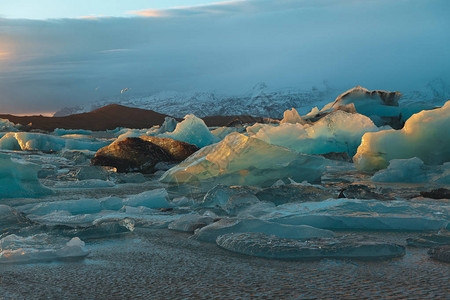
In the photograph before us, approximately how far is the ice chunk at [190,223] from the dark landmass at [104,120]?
39.4 m

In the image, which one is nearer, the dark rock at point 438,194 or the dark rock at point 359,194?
the dark rock at point 359,194

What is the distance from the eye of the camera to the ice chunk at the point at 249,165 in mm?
5992

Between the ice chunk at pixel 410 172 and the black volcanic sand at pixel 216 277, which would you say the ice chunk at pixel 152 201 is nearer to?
the black volcanic sand at pixel 216 277

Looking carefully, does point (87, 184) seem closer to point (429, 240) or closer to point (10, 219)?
point (10, 219)

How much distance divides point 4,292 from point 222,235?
1218 millimetres

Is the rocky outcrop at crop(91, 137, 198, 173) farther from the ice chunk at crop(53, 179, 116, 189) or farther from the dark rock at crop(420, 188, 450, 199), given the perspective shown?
the dark rock at crop(420, 188, 450, 199)

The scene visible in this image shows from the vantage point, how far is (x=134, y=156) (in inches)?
369

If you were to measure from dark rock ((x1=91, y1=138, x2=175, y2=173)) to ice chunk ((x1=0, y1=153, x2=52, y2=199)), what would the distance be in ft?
12.2

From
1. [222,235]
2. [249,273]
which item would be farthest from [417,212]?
[249,273]

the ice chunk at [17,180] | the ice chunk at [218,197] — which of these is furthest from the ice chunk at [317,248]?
the ice chunk at [17,180]

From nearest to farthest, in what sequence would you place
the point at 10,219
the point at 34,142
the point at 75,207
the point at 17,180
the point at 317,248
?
1. the point at 317,248
2. the point at 10,219
3. the point at 75,207
4. the point at 17,180
5. the point at 34,142

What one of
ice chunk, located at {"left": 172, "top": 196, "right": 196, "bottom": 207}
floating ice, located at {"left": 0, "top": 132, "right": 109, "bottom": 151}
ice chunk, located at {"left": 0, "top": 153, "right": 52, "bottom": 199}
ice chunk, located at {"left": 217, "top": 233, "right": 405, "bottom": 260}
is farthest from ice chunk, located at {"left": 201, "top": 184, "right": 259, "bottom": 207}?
floating ice, located at {"left": 0, "top": 132, "right": 109, "bottom": 151}

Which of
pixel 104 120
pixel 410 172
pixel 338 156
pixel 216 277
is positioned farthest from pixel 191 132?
pixel 104 120

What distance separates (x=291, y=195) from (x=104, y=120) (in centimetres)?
4791
